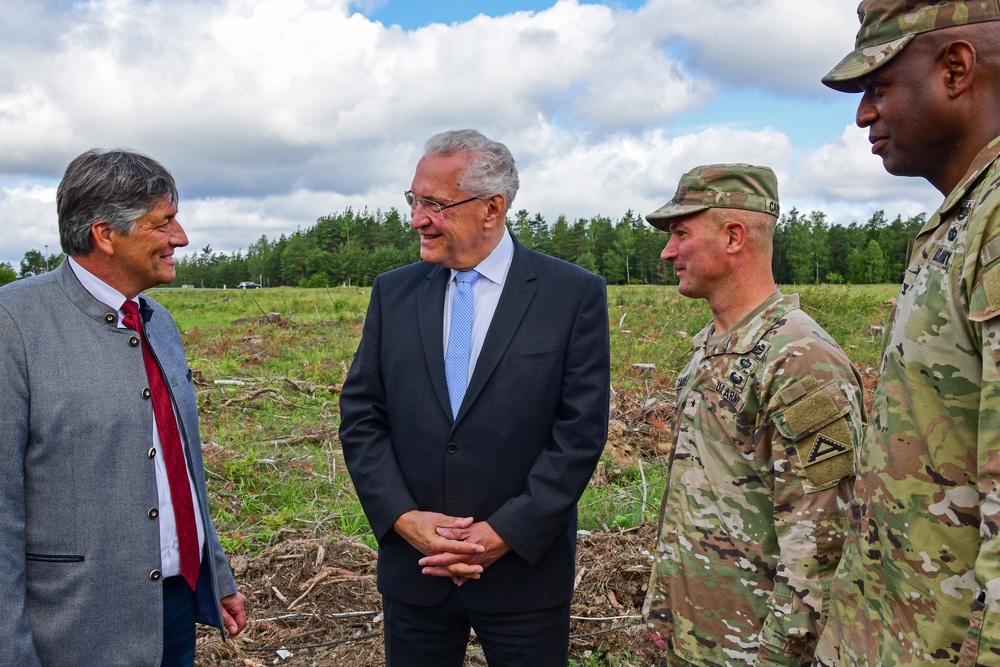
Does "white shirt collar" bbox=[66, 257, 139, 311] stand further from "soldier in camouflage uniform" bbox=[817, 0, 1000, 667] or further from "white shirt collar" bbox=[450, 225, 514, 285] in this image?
"soldier in camouflage uniform" bbox=[817, 0, 1000, 667]

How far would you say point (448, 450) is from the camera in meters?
2.65

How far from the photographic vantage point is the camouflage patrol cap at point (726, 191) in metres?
2.43

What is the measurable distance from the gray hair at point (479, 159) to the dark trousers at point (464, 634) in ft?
4.79

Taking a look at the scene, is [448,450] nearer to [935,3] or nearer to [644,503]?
[935,3]

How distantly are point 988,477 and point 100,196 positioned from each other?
2.34 meters

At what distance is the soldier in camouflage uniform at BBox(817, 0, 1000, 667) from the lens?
1251mm

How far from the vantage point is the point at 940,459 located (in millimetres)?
1357

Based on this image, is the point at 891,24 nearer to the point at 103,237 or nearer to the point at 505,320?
the point at 505,320

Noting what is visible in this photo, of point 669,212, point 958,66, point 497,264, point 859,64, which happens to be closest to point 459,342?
point 497,264

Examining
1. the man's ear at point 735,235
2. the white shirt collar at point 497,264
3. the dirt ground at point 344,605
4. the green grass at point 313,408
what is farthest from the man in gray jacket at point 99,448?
the green grass at point 313,408

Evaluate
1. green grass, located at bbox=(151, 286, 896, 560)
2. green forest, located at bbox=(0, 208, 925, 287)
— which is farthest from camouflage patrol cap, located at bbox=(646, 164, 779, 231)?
green forest, located at bbox=(0, 208, 925, 287)

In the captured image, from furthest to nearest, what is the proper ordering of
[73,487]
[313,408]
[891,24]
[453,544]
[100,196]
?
[313,408] → [453,544] → [100,196] → [73,487] → [891,24]

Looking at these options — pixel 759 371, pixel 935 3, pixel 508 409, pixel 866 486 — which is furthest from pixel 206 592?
pixel 935 3

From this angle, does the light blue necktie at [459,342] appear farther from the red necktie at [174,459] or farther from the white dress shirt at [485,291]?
the red necktie at [174,459]
